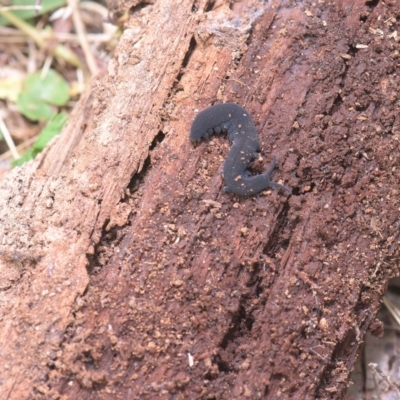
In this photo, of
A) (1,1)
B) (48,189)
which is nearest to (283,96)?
(48,189)

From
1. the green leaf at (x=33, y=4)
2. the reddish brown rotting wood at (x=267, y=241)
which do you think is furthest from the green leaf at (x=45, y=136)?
the reddish brown rotting wood at (x=267, y=241)

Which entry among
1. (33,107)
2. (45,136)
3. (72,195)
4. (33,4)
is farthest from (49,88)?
(72,195)

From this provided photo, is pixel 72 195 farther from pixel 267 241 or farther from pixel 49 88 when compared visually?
pixel 49 88

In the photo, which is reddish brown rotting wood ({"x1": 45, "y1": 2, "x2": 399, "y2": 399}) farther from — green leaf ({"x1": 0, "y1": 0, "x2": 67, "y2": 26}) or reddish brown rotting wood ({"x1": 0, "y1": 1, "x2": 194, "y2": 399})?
green leaf ({"x1": 0, "y1": 0, "x2": 67, "y2": 26})

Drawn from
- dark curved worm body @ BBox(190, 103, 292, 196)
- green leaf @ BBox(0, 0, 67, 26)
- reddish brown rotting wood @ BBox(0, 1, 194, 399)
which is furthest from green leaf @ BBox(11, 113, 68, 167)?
dark curved worm body @ BBox(190, 103, 292, 196)

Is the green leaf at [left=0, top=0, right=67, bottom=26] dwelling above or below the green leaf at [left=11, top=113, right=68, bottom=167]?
above

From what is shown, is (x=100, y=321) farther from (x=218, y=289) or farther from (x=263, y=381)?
(x=263, y=381)
